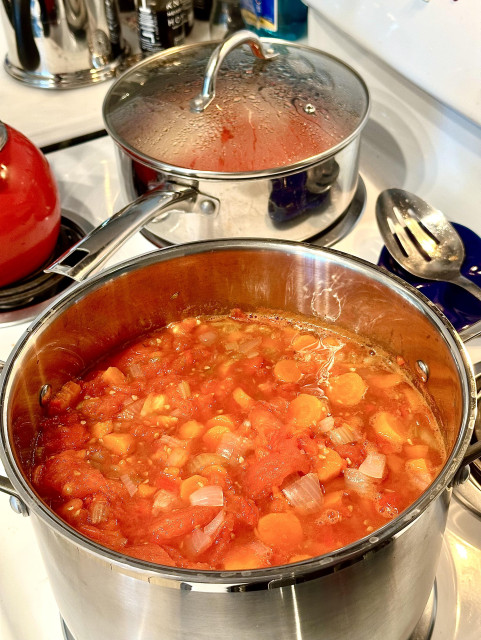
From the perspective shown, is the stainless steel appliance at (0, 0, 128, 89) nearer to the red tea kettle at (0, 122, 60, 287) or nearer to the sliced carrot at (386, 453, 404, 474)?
the red tea kettle at (0, 122, 60, 287)

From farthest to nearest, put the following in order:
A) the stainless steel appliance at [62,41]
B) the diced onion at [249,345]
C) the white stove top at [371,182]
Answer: the stainless steel appliance at [62,41] → the diced onion at [249,345] → the white stove top at [371,182]

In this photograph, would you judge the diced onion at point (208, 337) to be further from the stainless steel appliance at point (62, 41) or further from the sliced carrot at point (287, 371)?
the stainless steel appliance at point (62, 41)

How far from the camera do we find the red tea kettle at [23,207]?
1210 millimetres

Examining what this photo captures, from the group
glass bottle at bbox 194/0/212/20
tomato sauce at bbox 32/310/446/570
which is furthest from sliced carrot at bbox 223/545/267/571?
glass bottle at bbox 194/0/212/20

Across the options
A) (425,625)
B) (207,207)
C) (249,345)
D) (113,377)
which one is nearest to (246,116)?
(207,207)

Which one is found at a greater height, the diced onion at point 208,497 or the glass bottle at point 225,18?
the glass bottle at point 225,18

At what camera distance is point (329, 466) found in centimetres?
91

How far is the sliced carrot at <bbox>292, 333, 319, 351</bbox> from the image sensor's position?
1107 mm

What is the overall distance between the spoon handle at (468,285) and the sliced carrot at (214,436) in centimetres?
51

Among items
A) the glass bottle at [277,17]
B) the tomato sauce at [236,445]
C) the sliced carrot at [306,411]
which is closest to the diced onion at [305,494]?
the tomato sauce at [236,445]

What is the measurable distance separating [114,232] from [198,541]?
0.51 m

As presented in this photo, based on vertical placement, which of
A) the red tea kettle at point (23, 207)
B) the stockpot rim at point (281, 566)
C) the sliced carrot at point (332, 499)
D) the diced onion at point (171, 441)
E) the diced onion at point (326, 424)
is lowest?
the diced onion at point (171, 441)

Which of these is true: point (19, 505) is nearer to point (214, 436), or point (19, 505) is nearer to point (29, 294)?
point (214, 436)

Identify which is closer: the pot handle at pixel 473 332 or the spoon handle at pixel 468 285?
the pot handle at pixel 473 332
